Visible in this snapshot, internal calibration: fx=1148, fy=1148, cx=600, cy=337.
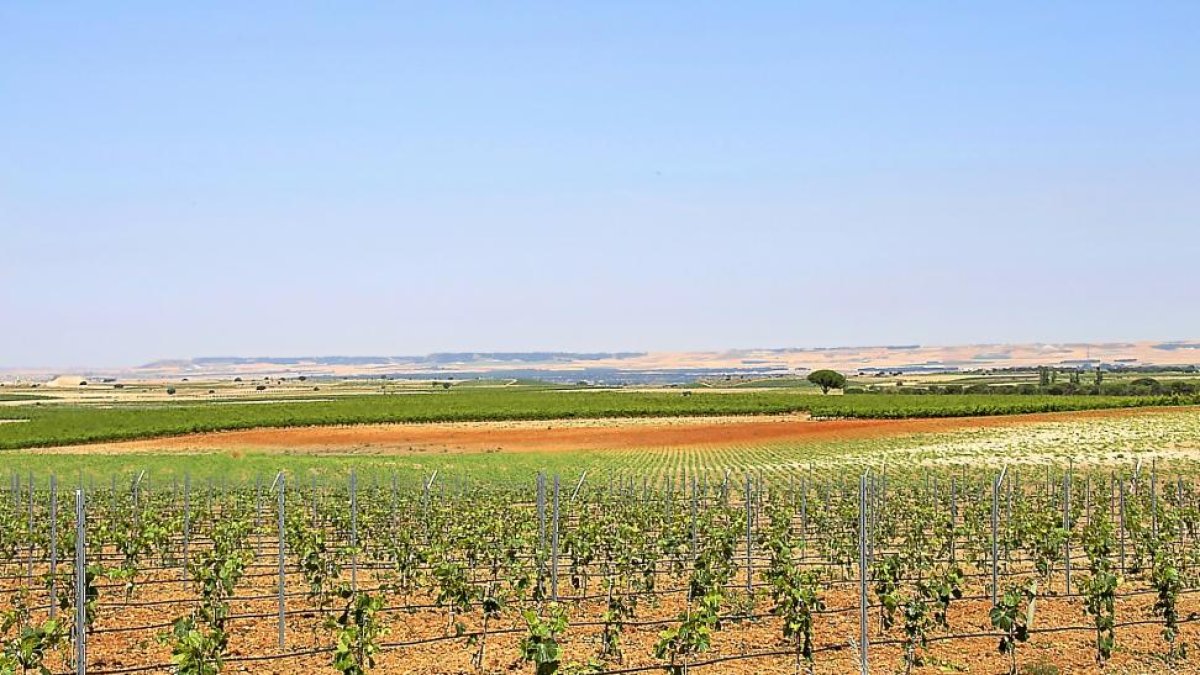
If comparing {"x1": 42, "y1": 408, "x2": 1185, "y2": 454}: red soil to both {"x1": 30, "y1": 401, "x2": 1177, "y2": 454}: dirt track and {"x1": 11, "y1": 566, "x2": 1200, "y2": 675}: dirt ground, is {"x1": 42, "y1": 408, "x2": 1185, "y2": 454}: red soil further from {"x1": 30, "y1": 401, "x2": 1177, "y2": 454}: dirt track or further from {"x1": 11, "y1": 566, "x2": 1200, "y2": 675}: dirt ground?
{"x1": 11, "y1": 566, "x2": 1200, "y2": 675}: dirt ground

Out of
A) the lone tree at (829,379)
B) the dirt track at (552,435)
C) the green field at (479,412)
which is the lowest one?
the dirt track at (552,435)

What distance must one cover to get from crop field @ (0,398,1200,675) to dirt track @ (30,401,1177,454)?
89.4 ft

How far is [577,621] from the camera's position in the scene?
15.7 meters

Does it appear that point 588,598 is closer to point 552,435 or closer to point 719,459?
point 719,459

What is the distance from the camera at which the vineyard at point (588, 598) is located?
12.9 meters

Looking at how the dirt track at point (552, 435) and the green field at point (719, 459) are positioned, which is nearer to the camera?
the green field at point (719, 459)

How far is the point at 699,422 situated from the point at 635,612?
58906 millimetres

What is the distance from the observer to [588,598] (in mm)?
14469

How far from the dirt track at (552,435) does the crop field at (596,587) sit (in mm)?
27237

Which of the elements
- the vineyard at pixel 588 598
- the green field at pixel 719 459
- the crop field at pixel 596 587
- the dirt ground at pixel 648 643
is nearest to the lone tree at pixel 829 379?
the green field at pixel 719 459

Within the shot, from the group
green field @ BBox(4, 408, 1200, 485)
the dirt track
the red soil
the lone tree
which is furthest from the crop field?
the lone tree

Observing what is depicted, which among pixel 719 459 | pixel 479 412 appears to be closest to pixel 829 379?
pixel 479 412

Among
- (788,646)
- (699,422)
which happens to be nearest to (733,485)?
(788,646)

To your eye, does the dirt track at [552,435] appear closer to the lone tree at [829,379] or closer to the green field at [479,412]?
the green field at [479,412]
